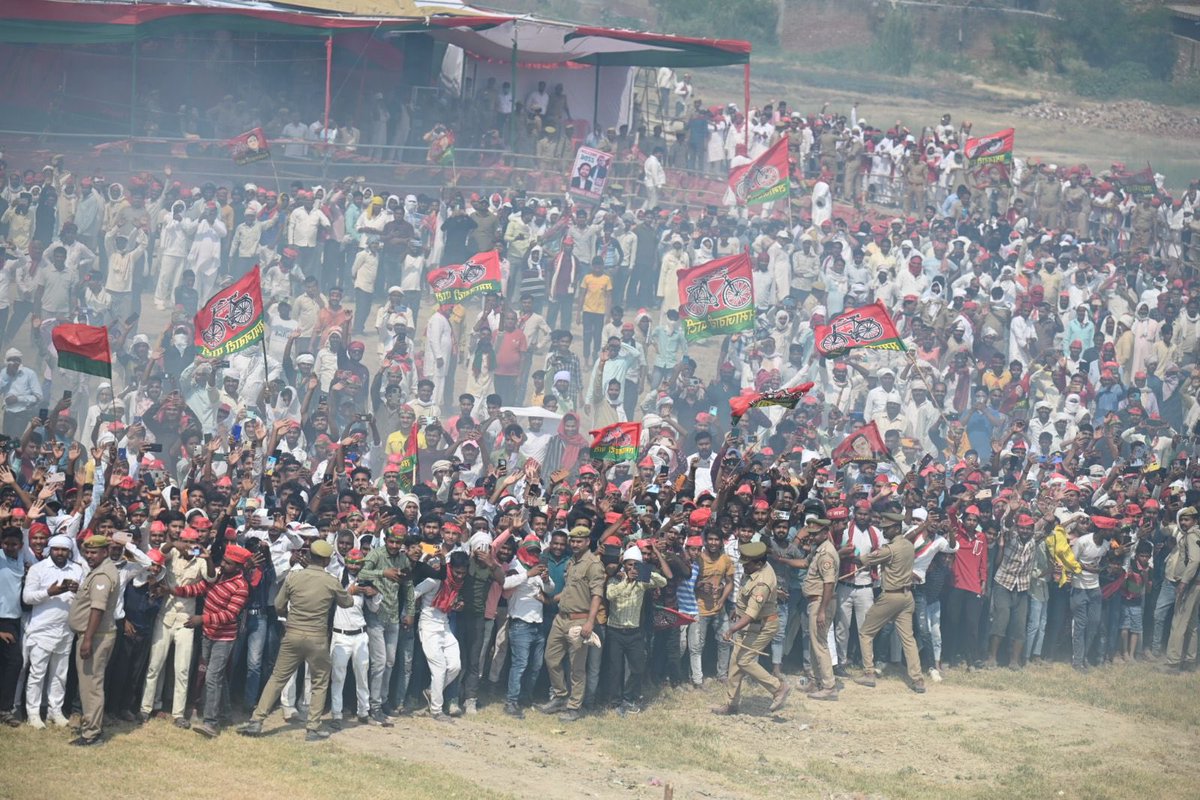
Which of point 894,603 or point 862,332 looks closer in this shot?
point 894,603

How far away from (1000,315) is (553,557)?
1247cm

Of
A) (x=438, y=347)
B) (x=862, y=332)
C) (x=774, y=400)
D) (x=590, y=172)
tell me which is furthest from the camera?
(x=590, y=172)

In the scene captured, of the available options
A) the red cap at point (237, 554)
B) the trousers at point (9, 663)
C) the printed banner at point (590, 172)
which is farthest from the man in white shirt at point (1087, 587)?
the printed banner at point (590, 172)

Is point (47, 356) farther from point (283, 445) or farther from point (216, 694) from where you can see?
point (216, 694)

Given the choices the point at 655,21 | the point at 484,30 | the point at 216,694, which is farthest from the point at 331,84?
the point at 655,21

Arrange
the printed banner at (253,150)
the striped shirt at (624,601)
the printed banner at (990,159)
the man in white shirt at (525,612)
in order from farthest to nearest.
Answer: the printed banner at (990,159) → the printed banner at (253,150) → the striped shirt at (624,601) → the man in white shirt at (525,612)

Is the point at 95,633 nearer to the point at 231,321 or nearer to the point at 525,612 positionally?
the point at 525,612

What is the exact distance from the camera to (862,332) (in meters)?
18.1

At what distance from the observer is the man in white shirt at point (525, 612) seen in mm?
13883

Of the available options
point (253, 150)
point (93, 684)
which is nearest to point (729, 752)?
point (93, 684)

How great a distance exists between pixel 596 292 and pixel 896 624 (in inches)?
364

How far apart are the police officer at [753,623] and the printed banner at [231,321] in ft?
18.1

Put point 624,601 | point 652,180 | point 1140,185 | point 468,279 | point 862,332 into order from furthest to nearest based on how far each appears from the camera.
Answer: point 1140,185 < point 652,180 < point 468,279 < point 862,332 < point 624,601

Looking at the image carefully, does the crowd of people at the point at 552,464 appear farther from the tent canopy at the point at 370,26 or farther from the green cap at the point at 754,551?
the tent canopy at the point at 370,26
